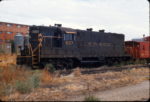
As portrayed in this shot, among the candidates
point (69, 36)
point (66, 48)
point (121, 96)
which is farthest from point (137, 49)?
point (121, 96)

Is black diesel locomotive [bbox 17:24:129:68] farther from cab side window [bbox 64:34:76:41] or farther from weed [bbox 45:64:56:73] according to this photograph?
weed [bbox 45:64:56:73]

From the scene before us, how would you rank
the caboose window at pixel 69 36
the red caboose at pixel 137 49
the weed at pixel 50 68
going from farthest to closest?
the red caboose at pixel 137 49 → the caboose window at pixel 69 36 → the weed at pixel 50 68

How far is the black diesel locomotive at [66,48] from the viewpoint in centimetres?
1853

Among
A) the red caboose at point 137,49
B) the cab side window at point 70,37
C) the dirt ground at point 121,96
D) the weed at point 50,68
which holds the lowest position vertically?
the dirt ground at point 121,96

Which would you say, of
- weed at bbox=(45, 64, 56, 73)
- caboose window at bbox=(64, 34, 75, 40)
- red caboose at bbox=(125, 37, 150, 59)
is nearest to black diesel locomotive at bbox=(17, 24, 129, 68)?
caboose window at bbox=(64, 34, 75, 40)

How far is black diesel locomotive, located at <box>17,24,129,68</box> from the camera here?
18531 millimetres

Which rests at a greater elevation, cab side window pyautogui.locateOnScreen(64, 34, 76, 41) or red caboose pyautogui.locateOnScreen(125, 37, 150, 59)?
cab side window pyautogui.locateOnScreen(64, 34, 76, 41)

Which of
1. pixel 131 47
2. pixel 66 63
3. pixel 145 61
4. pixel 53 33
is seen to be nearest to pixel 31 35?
pixel 53 33

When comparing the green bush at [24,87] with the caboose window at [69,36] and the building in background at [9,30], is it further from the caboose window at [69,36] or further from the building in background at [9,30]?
the building in background at [9,30]

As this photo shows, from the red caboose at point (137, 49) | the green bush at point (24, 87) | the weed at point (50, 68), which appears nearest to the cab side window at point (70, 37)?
the weed at point (50, 68)

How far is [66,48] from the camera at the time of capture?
66.3ft

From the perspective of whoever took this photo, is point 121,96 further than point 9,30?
No

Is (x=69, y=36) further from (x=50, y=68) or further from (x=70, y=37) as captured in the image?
(x=50, y=68)

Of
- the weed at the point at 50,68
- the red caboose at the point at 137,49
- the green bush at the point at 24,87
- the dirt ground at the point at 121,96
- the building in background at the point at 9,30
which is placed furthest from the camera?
the building in background at the point at 9,30
